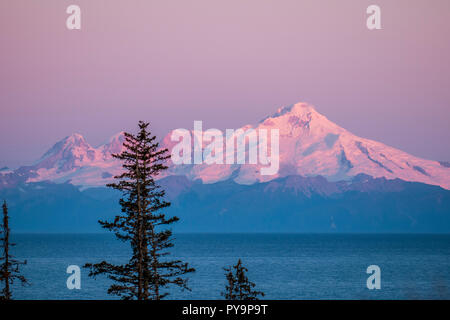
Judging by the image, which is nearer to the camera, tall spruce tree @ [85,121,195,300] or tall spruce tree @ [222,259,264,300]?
tall spruce tree @ [85,121,195,300]

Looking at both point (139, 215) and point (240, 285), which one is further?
point (240, 285)

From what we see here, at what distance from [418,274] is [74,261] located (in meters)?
97.5

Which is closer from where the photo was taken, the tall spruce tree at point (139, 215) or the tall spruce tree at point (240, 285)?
the tall spruce tree at point (139, 215)

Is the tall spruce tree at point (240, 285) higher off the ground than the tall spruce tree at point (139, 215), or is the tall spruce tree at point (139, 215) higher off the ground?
the tall spruce tree at point (139, 215)

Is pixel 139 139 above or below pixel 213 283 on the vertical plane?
above

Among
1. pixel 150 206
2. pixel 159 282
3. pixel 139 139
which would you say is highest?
pixel 139 139

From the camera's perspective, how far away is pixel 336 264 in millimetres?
184125

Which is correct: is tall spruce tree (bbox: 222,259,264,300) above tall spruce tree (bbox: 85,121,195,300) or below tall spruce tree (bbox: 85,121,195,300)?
below

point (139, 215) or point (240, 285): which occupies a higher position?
point (139, 215)
